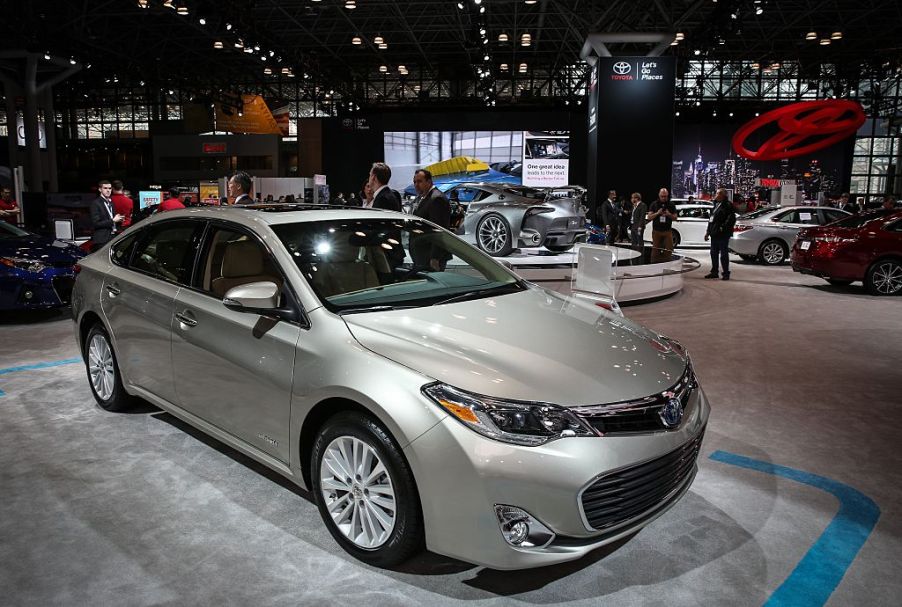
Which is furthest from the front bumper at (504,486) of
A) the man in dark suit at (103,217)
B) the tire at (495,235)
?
the man in dark suit at (103,217)

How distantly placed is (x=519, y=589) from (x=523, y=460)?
630 mm

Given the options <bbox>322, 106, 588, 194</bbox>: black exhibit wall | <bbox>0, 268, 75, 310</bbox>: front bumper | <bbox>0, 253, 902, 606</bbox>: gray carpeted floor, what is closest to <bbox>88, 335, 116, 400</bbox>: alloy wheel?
<bbox>0, 253, 902, 606</bbox>: gray carpeted floor

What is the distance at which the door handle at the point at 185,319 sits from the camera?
3.30 metres

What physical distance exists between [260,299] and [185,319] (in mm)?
790

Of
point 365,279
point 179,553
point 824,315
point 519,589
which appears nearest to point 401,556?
point 519,589

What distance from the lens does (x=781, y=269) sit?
537 inches

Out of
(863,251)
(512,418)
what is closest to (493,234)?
(863,251)

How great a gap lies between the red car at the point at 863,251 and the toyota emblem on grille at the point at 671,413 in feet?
29.3

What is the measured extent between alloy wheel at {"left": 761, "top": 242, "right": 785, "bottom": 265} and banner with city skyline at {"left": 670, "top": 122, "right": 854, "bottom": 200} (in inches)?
632

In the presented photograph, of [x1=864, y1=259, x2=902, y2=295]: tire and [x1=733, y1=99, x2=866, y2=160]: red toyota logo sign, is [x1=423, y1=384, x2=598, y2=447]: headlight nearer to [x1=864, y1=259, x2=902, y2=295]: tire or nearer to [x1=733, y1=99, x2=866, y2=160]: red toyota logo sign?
[x1=864, y1=259, x2=902, y2=295]: tire

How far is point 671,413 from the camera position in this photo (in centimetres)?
251

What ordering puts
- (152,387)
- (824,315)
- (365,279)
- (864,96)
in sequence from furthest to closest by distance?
(864,96)
(824,315)
(152,387)
(365,279)

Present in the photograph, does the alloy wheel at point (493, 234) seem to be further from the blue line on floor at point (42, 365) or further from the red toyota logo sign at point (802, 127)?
the red toyota logo sign at point (802, 127)

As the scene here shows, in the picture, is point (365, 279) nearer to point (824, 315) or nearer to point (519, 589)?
point (519, 589)
